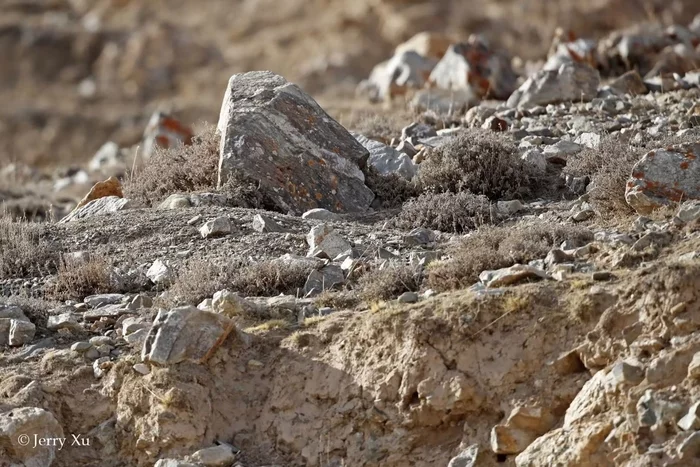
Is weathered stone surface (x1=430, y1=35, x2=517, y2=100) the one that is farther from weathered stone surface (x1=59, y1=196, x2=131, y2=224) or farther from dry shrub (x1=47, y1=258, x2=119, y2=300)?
dry shrub (x1=47, y1=258, x2=119, y2=300)

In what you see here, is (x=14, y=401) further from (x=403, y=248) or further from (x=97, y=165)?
(x=97, y=165)

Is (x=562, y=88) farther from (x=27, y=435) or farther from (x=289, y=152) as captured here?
(x=27, y=435)

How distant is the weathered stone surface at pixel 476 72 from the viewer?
15.3 meters

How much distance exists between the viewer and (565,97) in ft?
40.5

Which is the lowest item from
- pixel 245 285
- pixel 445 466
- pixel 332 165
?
pixel 445 466

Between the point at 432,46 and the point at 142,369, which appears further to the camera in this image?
the point at 432,46

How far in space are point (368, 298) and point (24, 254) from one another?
2894mm

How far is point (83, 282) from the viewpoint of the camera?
7723mm

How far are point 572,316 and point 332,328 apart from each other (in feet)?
4.28

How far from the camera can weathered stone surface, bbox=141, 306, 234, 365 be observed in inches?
245

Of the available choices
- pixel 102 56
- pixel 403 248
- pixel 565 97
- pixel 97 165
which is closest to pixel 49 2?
pixel 102 56

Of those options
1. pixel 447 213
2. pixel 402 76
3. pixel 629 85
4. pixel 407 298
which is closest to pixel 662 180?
pixel 447 213

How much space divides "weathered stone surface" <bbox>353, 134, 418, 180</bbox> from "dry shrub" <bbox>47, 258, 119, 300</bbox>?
115 inches

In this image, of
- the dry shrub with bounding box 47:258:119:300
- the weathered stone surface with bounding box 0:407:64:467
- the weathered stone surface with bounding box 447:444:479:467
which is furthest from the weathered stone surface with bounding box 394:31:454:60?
the weathered stone surface with bounding box 447:444:479:467
